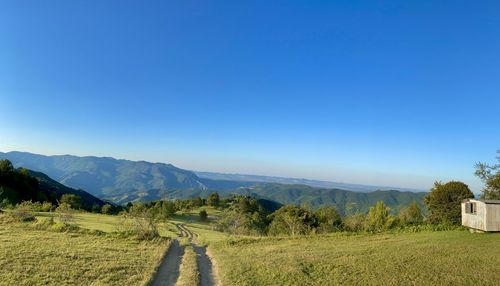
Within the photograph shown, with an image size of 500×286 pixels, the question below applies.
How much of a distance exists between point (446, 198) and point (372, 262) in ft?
141

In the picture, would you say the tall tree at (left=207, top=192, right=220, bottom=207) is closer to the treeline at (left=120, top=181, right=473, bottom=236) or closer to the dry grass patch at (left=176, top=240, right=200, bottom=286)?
the treeline at (left=120, top=181, right=473, bottom=236)

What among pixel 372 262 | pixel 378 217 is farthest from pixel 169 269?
pixel 378 217

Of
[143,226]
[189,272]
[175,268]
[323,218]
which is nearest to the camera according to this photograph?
[189,272]

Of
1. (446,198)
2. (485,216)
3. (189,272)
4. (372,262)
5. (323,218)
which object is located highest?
(446,198)

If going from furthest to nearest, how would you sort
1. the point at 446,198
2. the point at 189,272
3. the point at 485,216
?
1. the point at 446,198
2. the point at 485,216
3. the point at 189,272

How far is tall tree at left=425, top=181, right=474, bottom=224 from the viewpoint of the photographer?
53641 mm

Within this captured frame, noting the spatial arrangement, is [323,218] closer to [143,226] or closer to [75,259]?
[143,226]

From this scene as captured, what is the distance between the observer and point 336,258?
821 inches

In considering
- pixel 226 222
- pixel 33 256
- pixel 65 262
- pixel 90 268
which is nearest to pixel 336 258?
pixel 90 268

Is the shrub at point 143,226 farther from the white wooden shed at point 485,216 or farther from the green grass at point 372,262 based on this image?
the white wooden shed at point 485,216

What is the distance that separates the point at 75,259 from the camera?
20.5 m

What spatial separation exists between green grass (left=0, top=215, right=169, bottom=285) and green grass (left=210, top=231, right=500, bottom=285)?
174 inches

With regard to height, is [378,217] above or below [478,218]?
below

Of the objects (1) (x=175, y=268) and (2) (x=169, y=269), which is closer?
(2) (x=169, y=269)
